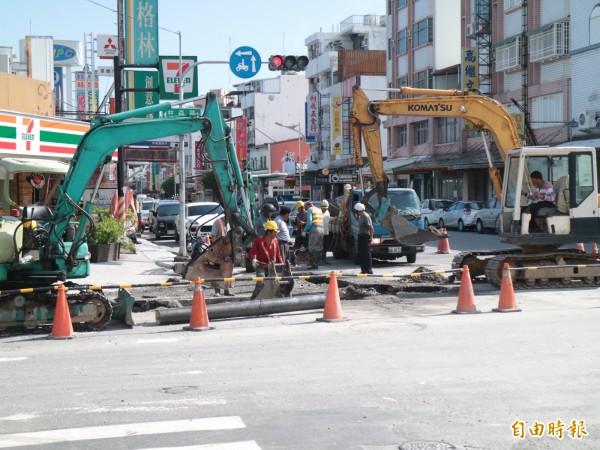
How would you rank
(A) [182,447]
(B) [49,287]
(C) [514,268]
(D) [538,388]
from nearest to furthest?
(A) [182,447]
(D) [538,388]
(B) [49,287]
(C) [514,268]

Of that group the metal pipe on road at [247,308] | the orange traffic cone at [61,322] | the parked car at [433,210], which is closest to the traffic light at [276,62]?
the metal pipe on road at [247,308]

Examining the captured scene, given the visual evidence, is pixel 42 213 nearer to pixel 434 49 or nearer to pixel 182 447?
pixel 182 447

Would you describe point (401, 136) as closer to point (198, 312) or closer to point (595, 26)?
point (595, 26)

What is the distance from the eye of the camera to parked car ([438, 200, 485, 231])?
41.3 metres

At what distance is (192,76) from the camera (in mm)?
28344

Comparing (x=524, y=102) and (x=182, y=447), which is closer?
(x=182, y=447)

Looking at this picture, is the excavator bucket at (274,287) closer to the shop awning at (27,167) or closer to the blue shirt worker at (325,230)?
the shop awning at (27,167)

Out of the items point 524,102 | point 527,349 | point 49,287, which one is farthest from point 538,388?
point 524,102

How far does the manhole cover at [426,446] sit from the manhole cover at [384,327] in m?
5.39

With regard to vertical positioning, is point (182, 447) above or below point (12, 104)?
below

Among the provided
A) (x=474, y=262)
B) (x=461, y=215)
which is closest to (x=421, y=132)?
(x=461, y=215)

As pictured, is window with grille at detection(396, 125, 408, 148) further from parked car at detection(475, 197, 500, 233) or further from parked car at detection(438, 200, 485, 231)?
parked car at detection(475, 197, 500, 233)

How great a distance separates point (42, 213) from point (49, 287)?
138cm

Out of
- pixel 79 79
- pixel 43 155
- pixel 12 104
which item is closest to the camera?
pixel 43 155
